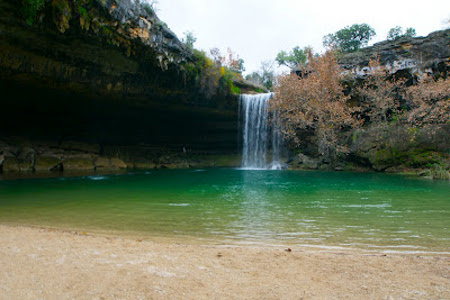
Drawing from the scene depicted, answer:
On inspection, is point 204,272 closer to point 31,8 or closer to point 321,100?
point 31,8

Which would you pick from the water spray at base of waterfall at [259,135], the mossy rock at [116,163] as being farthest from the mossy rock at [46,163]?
the water spray at base of waterfall at [259,135]

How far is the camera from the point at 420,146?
59.1 ft

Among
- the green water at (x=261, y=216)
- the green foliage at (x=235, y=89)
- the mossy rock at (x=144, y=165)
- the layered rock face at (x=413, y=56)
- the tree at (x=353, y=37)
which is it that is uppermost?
the tree at (x=353, y=37)

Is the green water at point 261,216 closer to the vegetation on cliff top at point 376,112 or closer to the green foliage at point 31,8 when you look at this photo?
the green foliage at point 31,8

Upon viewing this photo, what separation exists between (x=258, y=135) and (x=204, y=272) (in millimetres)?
22247

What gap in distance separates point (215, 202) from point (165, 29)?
1033 cm

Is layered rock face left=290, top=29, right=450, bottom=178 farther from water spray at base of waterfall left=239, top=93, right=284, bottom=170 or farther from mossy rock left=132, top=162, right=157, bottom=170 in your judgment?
mossy rock left=132, top=162, right=157, bottom=170

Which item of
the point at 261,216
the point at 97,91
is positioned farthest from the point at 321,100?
the point at 261,216

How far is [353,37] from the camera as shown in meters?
38.3

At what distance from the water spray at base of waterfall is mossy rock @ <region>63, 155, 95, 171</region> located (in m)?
12.3

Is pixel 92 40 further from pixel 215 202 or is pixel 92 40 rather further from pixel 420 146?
pixel 420 146

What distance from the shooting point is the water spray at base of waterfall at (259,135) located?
23266 mm

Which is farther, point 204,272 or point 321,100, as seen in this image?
point 321,100

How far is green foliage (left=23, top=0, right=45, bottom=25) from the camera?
9.56 m
